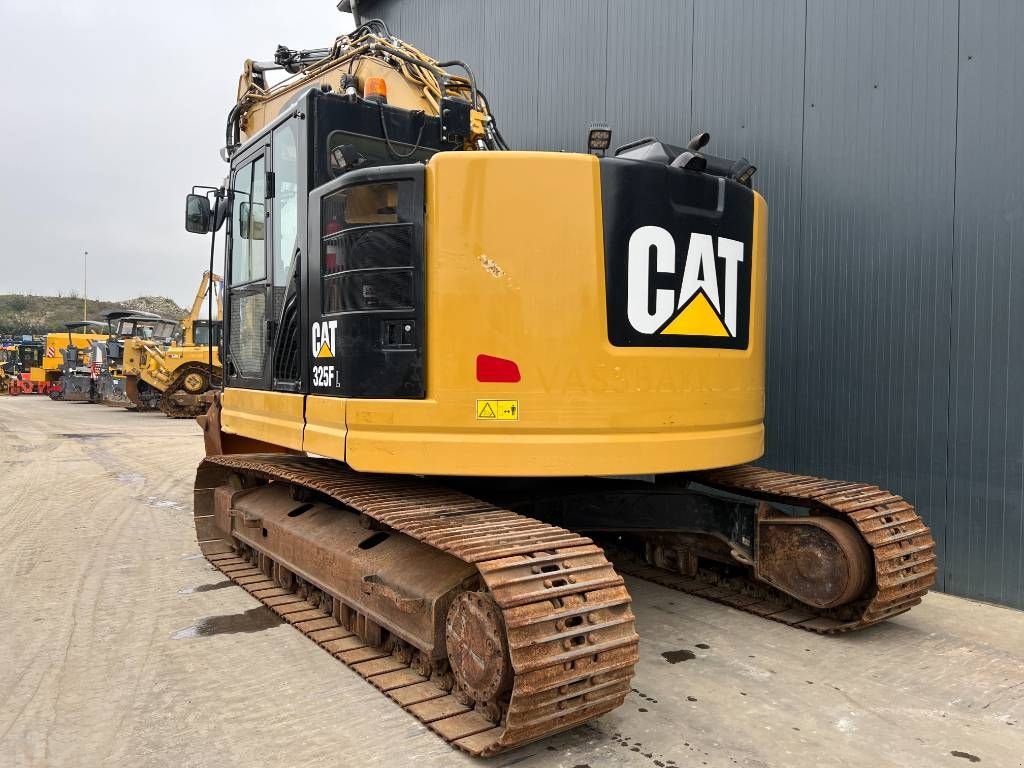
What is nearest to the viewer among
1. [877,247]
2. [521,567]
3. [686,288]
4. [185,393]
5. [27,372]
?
[521,567]

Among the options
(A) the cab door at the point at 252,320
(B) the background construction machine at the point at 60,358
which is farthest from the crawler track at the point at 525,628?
(B) the background construction machine at the point at 60,358

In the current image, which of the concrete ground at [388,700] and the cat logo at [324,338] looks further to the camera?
the cat logo at [324,338]

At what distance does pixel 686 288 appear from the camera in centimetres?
382

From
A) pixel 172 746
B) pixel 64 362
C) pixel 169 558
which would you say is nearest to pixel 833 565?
pixel 172 746

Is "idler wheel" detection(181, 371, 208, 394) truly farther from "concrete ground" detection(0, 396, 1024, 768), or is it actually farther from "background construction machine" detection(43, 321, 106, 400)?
"concrete ground" detection(0, 396, 1024, 768)

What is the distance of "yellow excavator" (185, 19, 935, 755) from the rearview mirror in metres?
0.88

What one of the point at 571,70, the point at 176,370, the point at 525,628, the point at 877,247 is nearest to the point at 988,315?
the point at 877,247

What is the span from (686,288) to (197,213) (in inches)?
144

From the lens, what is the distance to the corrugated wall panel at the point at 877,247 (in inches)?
209

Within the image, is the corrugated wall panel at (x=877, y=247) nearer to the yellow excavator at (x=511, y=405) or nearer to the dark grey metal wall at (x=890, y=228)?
the dark grey metal wall at (x=890, y=228)

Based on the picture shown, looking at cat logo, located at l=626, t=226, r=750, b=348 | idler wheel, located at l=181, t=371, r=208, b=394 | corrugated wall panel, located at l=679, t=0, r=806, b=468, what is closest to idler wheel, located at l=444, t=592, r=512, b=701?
cat logo, located at l=626, t=226, r=750, b=348

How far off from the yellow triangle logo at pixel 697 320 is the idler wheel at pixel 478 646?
1578mm

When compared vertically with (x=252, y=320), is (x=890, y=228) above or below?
above

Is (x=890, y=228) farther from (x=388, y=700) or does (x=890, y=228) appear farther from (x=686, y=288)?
(x=388, y=700)
